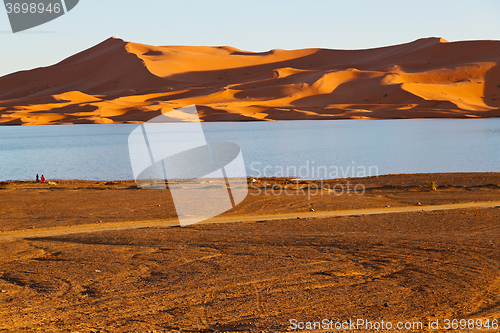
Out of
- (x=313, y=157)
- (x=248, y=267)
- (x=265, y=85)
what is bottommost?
(x=313, y=157)

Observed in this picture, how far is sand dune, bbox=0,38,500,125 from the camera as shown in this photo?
83188 mm

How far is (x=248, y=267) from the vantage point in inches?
271

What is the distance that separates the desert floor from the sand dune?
220 ft

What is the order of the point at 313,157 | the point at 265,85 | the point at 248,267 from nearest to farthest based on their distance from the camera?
the point at 248,267
the point at 313,157
the point at 265,85

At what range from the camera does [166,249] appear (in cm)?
806

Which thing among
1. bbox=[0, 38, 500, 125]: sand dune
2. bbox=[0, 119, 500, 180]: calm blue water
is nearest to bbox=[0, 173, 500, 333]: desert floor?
bbox=[0, 119, 500, 180]: calm blue water

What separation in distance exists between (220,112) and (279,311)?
250 feet

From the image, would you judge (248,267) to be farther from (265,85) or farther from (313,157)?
(265,85)

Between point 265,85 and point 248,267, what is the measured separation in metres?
101

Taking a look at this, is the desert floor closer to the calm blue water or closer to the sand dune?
the calm blue water

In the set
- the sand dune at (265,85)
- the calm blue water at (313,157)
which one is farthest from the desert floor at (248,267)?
the sand dune at (265,85)

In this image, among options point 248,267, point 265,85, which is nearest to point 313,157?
point 248,267

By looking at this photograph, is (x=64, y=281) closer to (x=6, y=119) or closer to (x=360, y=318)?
(x=360, y=318)

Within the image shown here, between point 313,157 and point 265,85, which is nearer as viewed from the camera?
point 313,157
